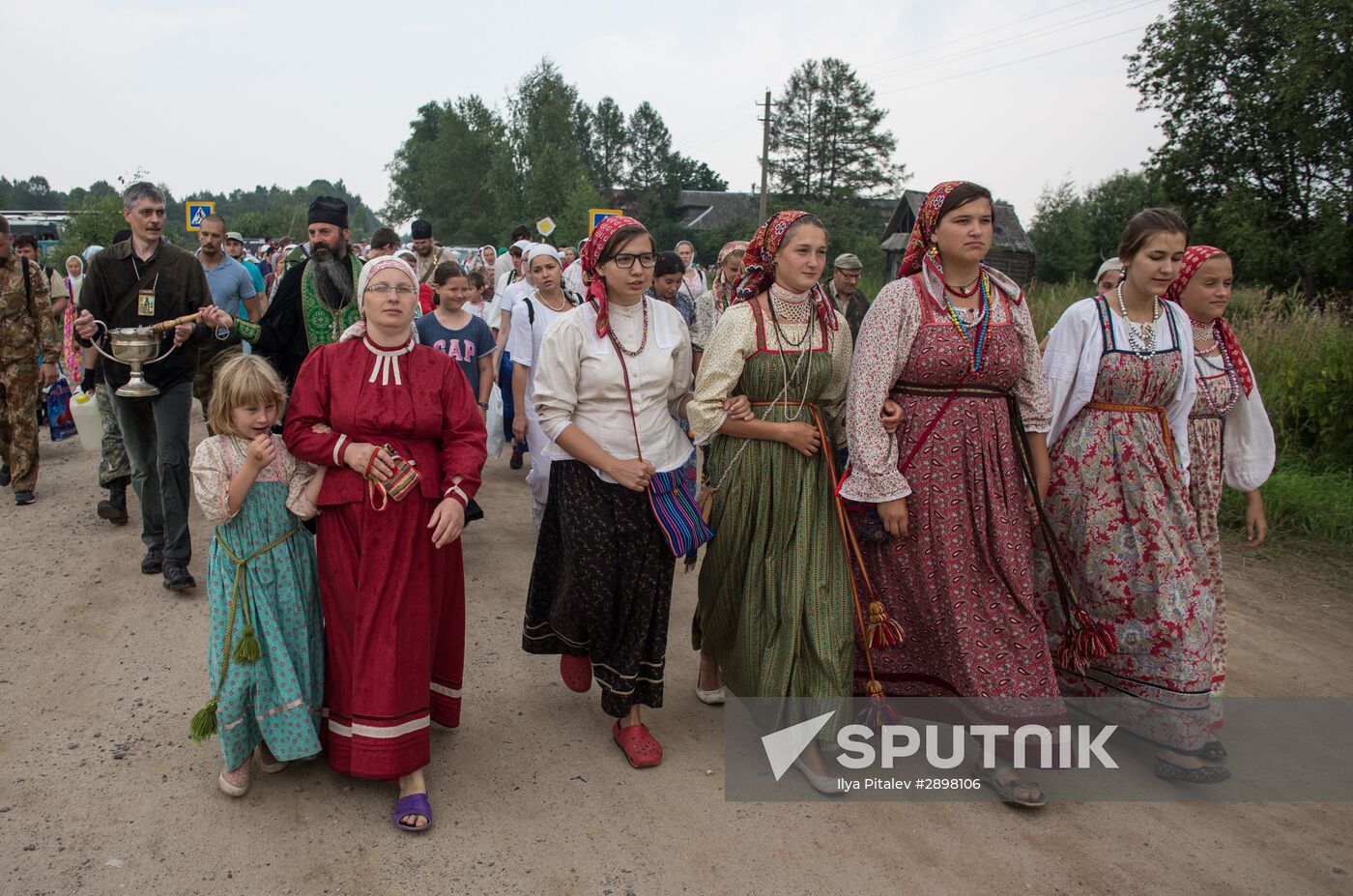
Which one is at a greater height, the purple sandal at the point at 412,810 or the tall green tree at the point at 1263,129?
the tall green tree at the point at 1263,129

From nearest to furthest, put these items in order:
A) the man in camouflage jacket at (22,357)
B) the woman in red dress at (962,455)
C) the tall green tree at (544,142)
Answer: the woman in red dress at (962,455) < the man in camouflage jacket at (22,357) < the tall green tree at (544,142)

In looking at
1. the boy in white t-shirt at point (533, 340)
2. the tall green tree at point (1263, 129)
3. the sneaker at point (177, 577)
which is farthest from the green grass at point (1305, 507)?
the tall green tree at point (1263, 129)

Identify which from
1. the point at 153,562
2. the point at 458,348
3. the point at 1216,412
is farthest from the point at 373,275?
the point at 1216,412

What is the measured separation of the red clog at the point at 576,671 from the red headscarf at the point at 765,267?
1682mm

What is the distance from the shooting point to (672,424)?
12.5 ft

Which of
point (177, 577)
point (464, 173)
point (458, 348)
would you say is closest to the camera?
point (177, 577)

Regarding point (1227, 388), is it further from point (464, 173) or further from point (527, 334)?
point (464, 173)

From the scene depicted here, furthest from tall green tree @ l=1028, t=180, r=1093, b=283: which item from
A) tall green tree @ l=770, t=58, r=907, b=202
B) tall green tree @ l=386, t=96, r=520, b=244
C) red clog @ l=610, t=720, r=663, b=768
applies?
red clog @ l=610, t=720, r=663, b=768

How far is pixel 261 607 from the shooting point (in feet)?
10.9

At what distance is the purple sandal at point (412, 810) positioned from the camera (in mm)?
3176

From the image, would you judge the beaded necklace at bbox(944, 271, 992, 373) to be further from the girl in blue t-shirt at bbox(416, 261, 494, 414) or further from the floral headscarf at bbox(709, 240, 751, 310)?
the floral headscarf at bbox(709, 240, 751, 310)

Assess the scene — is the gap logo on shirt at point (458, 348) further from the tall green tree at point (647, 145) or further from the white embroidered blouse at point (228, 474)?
the tall green tree at point (647, 145)

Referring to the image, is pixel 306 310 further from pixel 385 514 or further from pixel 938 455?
pixel 938 455

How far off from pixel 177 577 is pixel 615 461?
10.9ft
